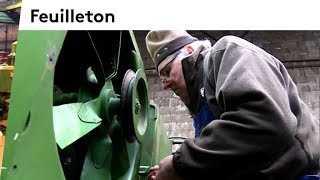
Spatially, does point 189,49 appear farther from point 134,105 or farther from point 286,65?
point 286,65

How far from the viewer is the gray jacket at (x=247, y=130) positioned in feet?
4.04

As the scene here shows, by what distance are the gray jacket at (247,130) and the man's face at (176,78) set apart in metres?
0.26

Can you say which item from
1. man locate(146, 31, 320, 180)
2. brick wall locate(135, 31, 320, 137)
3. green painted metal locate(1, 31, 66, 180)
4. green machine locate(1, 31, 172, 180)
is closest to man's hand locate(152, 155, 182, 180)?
man locate(146, 31, 320, 180)

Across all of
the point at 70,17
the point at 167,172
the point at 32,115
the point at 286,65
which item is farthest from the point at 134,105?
the point at 286,65

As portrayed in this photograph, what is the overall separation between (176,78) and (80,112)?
0.40 m

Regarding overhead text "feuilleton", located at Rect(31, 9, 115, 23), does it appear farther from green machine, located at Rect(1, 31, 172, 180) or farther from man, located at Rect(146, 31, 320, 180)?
man, located at Rect(146, 31, 320, 180)

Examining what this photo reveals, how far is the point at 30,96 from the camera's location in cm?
99

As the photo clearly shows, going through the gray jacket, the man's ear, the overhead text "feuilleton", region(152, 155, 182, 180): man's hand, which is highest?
the overhead text "feuilleton"

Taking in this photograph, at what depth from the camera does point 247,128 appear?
123cm

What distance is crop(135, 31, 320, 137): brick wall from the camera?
6.10 meters

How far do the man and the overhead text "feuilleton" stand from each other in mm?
359

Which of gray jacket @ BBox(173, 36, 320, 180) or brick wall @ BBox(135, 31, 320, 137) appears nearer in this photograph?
gray jacket @ BBox(173, 36, 320, 180)

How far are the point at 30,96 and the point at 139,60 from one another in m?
0.97

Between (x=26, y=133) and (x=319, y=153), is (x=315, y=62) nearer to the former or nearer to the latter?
(x=319, y=153)
